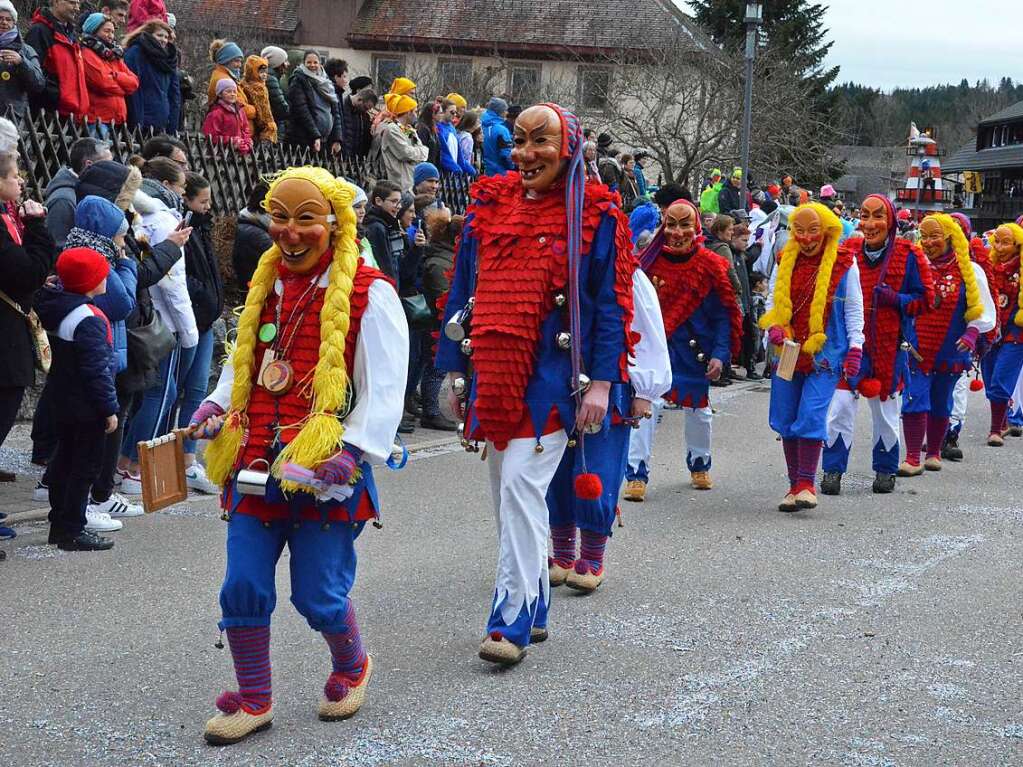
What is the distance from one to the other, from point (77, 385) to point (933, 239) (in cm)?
738

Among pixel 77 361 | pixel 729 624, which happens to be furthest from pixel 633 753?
pixel 77 361

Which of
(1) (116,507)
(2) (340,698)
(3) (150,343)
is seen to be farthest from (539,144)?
(1) (116,507)

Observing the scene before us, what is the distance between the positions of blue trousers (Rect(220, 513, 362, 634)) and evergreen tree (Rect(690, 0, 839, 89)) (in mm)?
40241

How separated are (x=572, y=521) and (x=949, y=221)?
6256mm

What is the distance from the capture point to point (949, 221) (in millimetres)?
11133

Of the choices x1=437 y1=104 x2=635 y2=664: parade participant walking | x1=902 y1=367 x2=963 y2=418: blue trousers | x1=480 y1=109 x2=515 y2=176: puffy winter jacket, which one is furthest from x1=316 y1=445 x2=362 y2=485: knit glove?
x1=480 y1=109 x2=515 y2=176: puffy winter jacket

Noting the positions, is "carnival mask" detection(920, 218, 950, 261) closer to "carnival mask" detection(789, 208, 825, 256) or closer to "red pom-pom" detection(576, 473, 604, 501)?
"carnival mask" detection(789, 208, 825, 256)

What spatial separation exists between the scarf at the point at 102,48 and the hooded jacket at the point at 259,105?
2334 millimetres

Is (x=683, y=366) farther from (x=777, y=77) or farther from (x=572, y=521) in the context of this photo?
(x=777, y=77)

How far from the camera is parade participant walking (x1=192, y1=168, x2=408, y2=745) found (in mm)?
4355

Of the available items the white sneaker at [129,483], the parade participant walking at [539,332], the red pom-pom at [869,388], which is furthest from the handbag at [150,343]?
the red pom-pom at [869,388]

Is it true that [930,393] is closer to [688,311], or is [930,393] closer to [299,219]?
[688,311]

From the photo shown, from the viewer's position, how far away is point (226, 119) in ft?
42.3

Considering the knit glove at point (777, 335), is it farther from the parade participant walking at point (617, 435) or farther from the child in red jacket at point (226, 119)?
the child in red jacket at point (226, 119)
